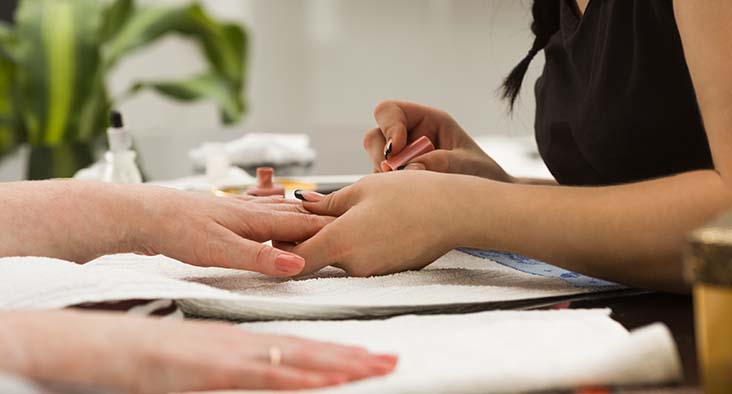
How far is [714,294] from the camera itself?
0.42 meters

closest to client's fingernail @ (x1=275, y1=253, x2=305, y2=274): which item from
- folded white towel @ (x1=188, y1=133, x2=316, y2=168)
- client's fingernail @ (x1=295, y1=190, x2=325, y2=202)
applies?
client's fingernail @ (x1=295, y1=190, x2=325, y2=202)

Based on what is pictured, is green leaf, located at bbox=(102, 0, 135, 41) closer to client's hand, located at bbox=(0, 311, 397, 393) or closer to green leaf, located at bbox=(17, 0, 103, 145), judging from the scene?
green leaf, located at bbox=(17, 0, 103, 145)

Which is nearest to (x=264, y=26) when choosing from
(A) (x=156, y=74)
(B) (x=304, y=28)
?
(B) (x=304, y=28)

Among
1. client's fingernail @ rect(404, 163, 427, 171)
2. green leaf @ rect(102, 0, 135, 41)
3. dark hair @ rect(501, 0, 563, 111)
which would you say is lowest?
client's fingernail @ rect(404, 163, 427, 171)

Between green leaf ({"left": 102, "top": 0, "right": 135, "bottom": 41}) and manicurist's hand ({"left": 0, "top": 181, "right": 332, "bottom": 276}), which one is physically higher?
green leaf ({"left": 102, "top": 0, "right": 135, "bottom": 41})

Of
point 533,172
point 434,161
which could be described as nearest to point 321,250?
point 434,161

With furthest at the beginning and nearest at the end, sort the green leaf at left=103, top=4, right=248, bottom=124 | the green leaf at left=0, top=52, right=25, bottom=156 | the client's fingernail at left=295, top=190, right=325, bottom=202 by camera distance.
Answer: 1. the green leaf at left=103, top=4, right=248, bottom=124
2. the green leaf at left=0, top=52, right=25, bottom=156
3. the client's fingernail at left=295, top=190, right=325, bottom=202

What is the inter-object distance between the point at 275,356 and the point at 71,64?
7.58ft

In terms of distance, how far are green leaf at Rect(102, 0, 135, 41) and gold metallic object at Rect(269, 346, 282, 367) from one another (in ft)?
8.67

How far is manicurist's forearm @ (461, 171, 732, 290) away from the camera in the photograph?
2.31 feet

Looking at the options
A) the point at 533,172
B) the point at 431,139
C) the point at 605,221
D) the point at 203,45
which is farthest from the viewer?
the point at 203,45

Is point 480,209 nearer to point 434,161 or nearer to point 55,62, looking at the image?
point 434,161

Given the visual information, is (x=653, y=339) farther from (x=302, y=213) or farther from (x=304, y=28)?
(x=304, y=28)

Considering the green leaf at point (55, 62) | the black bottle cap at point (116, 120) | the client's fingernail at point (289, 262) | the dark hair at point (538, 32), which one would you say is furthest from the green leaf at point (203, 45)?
the client's fingernail at point (289, 262)
